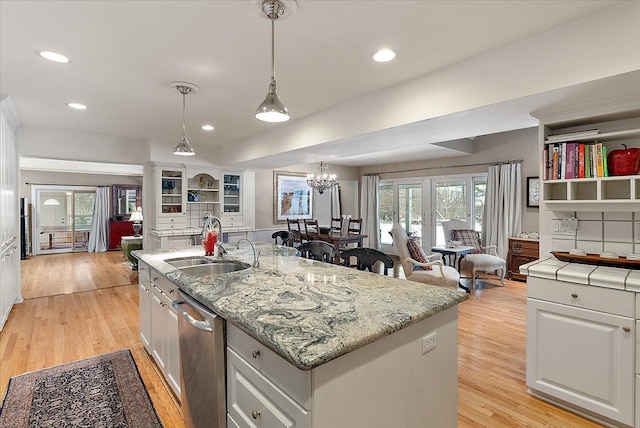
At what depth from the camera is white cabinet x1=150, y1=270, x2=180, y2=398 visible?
2195mm

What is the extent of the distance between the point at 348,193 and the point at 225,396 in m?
7.70

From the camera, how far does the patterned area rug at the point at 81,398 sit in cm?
210

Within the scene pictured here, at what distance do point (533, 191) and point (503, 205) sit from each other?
514 millimetres

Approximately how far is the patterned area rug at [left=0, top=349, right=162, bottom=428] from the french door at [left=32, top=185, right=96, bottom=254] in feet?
28.5

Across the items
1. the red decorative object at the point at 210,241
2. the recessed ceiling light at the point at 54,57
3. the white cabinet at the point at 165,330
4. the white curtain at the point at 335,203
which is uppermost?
the recessed ceiling light at the point at 54,57

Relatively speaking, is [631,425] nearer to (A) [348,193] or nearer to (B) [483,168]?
(B) [483,168]

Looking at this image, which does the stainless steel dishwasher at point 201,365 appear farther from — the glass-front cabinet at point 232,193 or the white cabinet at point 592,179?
the glass-front cabinet at point 232,193

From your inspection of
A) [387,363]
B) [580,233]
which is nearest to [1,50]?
[387,363]

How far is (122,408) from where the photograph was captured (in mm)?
2238

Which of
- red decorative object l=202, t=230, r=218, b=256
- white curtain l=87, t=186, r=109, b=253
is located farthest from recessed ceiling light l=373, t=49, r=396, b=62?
white curtain l=87, t=186, r=109, b=253

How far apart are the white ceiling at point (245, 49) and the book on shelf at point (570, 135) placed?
0.28 meters

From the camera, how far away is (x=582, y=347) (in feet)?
6.66

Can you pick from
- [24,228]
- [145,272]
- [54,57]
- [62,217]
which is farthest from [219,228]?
[62,217]

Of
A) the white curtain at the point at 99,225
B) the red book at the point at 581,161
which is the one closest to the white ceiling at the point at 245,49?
the red book at the point at 581,161
